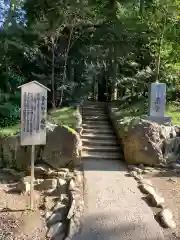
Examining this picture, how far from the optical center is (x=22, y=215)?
15.4ft

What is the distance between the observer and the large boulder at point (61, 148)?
665 cm

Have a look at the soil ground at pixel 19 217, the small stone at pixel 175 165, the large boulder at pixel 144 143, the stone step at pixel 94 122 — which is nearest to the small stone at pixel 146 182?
the large boulder at pixel 144 143

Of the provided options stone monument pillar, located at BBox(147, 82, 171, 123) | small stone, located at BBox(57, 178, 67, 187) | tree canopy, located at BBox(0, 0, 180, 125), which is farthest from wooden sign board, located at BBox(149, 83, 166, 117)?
small stone, located at BBox(57, 178, 67, 187)

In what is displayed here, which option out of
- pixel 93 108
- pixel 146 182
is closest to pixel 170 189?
pixel 146 182

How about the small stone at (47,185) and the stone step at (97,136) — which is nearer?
the small stone at (47,185)

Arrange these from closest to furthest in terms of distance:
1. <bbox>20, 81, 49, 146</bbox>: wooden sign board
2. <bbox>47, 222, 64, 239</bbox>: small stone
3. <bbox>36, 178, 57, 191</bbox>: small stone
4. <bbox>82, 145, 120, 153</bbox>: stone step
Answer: <bbox>47, 222, 64, 239</bbox>: small stone → <bbox>20, 81, 49, 146</bbox>: wooden sign board → <bbox>36, 178, 57, 191</bbox>: small stone → <bbox>82, 145, 120, 153</bbox>: stone step

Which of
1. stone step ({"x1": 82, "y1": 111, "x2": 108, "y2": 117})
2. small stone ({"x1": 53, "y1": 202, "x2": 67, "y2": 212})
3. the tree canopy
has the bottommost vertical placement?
small stone ({"x1": 53, "y1": 202, "x2": 67, "y2": 212})

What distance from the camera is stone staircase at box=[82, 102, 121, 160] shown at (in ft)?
24.6

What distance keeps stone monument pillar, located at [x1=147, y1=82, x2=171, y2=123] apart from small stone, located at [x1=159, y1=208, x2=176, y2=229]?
12.0ft

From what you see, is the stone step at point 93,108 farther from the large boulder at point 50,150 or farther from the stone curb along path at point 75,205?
the stone curb along path at point 75,205

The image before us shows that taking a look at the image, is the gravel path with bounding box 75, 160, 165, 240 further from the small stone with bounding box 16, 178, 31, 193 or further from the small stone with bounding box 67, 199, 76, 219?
the small stone with bounding box 16, 178, 31, 193

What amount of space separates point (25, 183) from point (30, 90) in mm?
1841

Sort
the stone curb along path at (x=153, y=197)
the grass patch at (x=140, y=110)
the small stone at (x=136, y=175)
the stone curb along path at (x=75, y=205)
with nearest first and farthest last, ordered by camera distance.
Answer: the stone curb along path at (x=75, y=205) → the stone curb along path at (x=153, y=197) → the small stone at (x=136, y=175) → the grass patch at (x=140, y=110)

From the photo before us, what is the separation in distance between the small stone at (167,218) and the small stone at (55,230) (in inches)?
52.4
